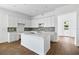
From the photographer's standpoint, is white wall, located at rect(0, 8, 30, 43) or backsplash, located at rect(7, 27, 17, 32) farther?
backsplash, located at rect(7, 27, 17, 32)

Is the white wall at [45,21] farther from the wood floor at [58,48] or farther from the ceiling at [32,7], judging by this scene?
the wood floor at [58,48]

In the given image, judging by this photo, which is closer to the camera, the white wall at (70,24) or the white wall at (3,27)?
the white wall at (70,24)

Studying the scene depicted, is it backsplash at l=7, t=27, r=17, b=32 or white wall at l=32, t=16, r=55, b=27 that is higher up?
white wall at l=32, t=16, r=55, b=27

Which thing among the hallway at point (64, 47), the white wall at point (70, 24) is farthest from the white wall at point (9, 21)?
the hallway at point (64, 47)

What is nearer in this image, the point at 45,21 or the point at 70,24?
the point at 70,24

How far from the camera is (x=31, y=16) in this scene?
6.91ft

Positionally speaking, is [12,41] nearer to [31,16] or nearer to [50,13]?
[31,16]

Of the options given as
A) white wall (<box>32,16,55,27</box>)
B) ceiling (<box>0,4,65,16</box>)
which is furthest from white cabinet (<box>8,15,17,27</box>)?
white wall (<box>32,16,55,27</box>)

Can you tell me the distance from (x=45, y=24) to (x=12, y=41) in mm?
1037

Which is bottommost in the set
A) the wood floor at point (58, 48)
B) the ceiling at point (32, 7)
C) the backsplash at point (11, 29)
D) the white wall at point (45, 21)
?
the wood floor at point (58, 48)

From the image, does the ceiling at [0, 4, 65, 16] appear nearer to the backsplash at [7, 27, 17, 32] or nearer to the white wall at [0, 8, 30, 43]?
the white wall at [0, 8, 30, 43]

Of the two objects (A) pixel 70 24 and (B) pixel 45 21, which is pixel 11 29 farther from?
(A) pixel 70 24

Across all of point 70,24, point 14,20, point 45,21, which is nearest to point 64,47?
point 70,24

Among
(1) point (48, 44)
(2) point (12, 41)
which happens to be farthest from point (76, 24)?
(2) point (12, 41)
